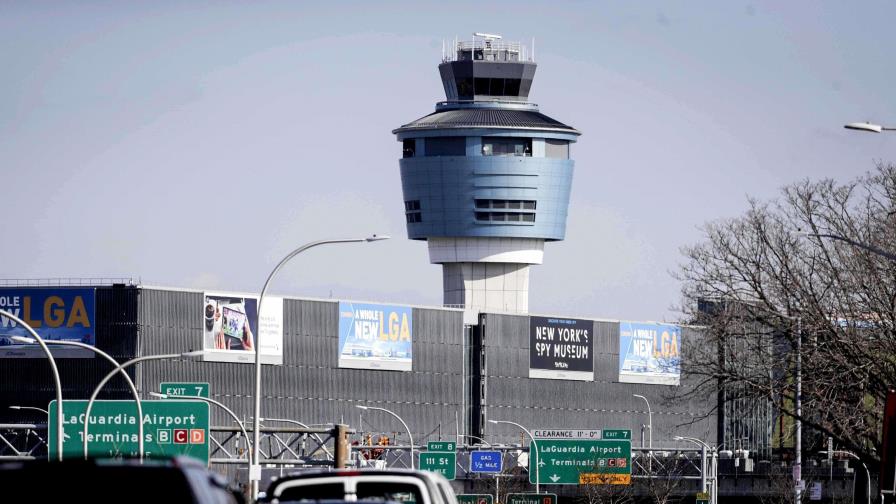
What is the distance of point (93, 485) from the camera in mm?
10141

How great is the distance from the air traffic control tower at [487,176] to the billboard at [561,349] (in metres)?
9.72

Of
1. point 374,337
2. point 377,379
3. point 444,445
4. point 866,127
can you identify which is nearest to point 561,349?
point 377,379

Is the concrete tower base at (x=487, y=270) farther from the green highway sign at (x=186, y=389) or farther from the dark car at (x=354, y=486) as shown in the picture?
the dark car at (x=354, y=486)

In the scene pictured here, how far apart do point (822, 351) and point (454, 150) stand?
11229 centimetres

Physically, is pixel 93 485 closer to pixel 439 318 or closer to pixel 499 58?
pixel 439 318

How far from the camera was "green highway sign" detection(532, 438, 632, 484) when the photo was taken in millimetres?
69562

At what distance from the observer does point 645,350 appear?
15812cm

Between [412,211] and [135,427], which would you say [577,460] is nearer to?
[135,427]

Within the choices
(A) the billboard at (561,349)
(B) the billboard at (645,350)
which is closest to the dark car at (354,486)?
(A) the billboard at (561,349)

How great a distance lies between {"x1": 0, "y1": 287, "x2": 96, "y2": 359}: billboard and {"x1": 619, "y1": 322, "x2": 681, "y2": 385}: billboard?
177ft

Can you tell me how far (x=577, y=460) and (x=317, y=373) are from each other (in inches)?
2461

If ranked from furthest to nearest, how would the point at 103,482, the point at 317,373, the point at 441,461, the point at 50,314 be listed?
the point at 317,373 < the point at 50,314 < the point at 441,461 < the point at 103,482

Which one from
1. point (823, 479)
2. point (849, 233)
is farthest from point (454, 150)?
point (849, 233)

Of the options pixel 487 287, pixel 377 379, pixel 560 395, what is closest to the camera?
pixel 377 379
